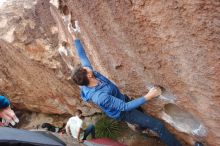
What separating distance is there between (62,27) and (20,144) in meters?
4.01

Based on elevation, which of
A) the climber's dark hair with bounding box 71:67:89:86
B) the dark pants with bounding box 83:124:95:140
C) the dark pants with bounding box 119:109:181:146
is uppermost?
the climber's dark hair with bounding box 71:67:89:86

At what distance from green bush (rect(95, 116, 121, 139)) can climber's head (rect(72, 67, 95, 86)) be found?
3.49 meters

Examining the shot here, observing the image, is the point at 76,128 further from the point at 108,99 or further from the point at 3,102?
the point at 3,102

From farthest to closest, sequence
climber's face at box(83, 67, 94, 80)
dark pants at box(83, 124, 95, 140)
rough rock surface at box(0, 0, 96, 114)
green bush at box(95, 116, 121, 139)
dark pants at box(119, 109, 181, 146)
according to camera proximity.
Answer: green bush at box(95, 116, 121, 139) → dark pants at box(83, 124, 95, 140) → rough rock surface at box(0, 0, 96, 114) → dark pants at box(119, 109, 181, 146) → climber's face at box(83, 67, 94, 80)

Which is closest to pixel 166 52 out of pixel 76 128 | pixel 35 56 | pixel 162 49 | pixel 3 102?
pixel 162 49

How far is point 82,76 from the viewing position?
5.89 m

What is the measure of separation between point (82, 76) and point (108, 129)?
12.0ft

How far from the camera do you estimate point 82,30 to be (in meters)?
6.69

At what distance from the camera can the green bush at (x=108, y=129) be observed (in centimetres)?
928

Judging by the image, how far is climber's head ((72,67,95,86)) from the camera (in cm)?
588

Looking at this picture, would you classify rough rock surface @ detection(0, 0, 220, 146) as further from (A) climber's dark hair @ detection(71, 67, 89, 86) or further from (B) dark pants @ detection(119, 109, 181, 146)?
(A) climber's dark hair @ detection(71, 67, 89, 86)

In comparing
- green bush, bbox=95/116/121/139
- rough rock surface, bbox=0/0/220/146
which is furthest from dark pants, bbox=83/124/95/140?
rough rock surface, bbox=0/0/220/146

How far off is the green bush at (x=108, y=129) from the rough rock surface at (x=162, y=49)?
7.03ft

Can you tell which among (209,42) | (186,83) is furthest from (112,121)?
(209,42)
